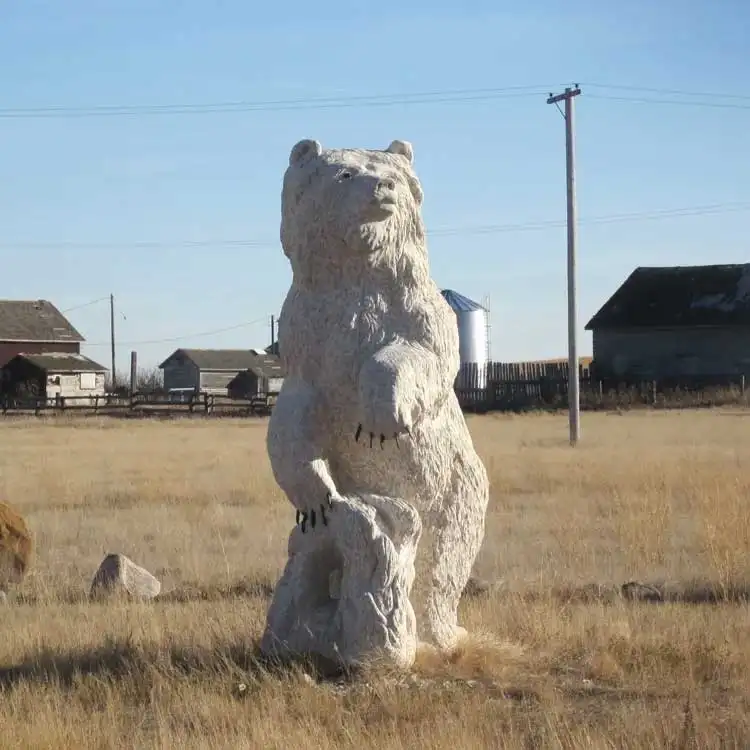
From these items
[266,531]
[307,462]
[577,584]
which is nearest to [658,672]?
[307,462]

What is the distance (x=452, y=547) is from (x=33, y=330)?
44892mm

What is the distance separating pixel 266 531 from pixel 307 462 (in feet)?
20.0

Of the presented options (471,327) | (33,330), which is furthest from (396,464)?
(33,330)

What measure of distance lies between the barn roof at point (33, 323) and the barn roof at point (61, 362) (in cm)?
86

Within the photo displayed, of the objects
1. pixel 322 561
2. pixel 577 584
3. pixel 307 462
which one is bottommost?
pixel 577 584

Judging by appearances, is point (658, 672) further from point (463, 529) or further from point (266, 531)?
point (266, 531)

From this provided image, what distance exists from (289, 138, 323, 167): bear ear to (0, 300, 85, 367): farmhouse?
1720 inches

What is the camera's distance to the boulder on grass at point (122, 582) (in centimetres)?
808

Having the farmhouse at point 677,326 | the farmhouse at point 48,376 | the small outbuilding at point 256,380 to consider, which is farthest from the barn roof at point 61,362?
the farmhouse at point 677,326

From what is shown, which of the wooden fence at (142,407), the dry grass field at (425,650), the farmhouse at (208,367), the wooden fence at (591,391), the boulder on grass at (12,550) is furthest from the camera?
the farmhouse at (208,367)

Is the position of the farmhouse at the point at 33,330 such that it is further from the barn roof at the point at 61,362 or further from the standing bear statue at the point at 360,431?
the standing bear statue at the point at 360,431

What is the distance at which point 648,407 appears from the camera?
33406 millimetres

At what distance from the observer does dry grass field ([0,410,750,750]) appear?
4.63 meters

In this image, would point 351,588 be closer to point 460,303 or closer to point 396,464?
point 396,464
